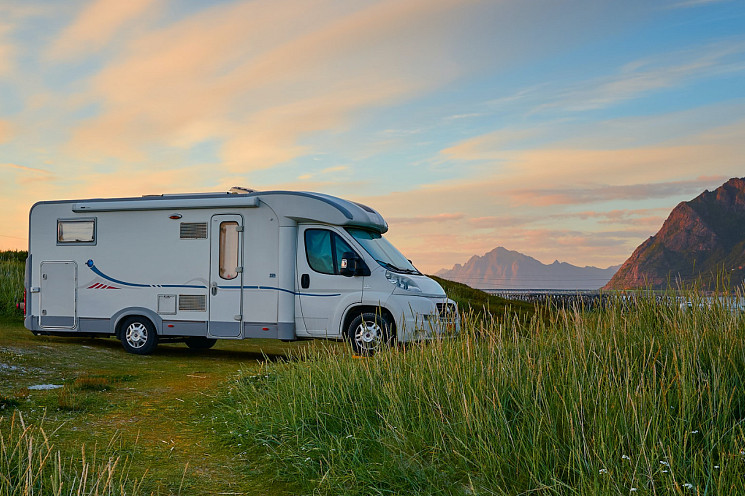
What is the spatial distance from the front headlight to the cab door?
488 mm

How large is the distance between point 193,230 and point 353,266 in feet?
11.1

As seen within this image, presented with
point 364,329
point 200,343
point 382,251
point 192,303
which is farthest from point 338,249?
point 200,343

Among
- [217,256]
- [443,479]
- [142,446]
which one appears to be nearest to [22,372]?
[217,256]

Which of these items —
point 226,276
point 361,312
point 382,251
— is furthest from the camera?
point 226,276

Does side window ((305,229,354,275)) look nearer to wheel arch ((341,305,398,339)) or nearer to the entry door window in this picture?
wheel arch ((341,305,398,339))

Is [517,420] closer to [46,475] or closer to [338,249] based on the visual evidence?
[46,475]

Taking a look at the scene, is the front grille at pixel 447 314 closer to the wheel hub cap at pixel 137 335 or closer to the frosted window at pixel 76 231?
the wheel hub cap at pixel 137 335

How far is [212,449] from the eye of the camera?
6039mm

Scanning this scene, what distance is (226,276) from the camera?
12367 mm

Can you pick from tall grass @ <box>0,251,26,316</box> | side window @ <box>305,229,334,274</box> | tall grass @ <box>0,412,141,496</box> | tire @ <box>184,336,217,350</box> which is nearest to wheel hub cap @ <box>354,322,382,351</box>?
side window @ <box>305,229,334,274</box>

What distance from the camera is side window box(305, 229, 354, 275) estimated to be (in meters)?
11.6

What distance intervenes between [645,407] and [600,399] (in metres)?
0.38

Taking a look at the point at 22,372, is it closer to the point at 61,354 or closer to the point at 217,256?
the point at 61,354

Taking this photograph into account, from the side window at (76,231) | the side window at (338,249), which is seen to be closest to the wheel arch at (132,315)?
the side window at (76,231)
